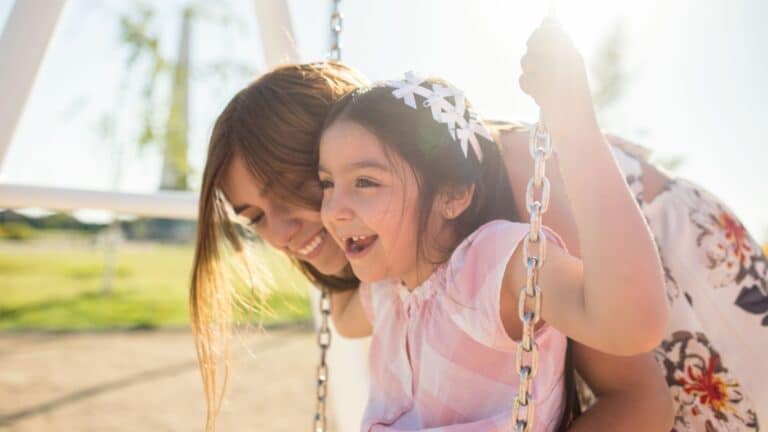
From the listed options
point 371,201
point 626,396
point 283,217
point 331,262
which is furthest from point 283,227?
point 626,396

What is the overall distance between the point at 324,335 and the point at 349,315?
159 mm

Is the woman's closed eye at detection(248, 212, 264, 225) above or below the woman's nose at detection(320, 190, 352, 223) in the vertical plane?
below

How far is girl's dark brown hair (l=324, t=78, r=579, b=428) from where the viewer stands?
1.10m

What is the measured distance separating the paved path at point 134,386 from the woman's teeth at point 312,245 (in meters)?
1.56

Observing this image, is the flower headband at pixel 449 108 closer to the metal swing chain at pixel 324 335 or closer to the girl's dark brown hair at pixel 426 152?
the girl's dark brown hair at pixel 426 152

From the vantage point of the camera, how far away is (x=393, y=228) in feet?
3.55

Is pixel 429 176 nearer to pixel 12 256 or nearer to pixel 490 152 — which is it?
pixel 490 152

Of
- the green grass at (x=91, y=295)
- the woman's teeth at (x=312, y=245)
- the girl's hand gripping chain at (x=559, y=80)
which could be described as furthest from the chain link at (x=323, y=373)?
the green grass at (x=91, y=295)

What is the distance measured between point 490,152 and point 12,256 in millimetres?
11688

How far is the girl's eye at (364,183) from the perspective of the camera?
1.08m

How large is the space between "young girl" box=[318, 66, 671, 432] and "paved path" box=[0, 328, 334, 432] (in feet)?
6.05

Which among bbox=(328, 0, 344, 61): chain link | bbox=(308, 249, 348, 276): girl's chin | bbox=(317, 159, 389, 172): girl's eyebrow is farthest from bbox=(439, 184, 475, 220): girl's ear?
bbox=(328, 0, 344, 61): chain link

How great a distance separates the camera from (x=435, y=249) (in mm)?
1124

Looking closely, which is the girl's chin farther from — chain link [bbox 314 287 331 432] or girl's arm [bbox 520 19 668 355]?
girl's arm [bbox 520 19 668 355]
